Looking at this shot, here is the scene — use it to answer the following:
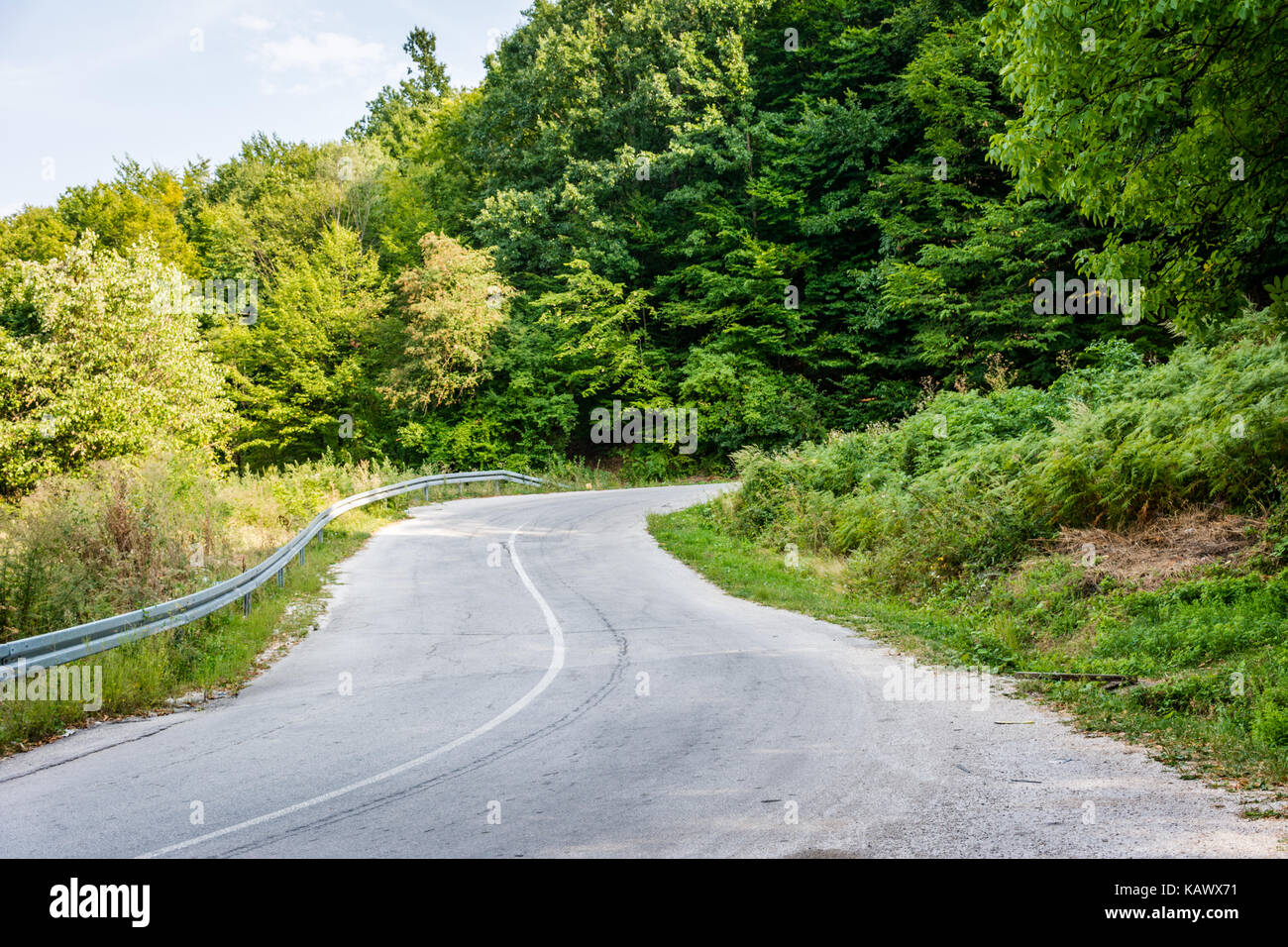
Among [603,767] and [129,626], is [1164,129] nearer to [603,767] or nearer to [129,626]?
[603,767]

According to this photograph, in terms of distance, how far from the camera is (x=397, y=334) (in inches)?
1655

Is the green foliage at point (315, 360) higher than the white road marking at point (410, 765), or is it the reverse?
the green foliage at point (315, 360)

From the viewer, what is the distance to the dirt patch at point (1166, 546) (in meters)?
10.5

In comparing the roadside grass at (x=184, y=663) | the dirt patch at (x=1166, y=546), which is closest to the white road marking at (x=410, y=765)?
the roadside grass at (x=184, y=663)

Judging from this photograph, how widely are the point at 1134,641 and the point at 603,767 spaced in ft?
19.8

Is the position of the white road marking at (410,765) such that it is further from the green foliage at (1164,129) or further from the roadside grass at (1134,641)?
the green foliage at (1164,129)

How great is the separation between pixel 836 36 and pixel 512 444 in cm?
2487

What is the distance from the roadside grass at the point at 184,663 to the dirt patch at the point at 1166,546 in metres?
10.7

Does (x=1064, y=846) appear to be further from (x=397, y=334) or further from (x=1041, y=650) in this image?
(x=397, y=334)

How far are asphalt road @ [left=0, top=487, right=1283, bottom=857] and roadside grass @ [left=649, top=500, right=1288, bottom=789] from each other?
1.60 feet

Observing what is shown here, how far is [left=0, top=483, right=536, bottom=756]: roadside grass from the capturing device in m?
7.87

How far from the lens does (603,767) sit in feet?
20.9
